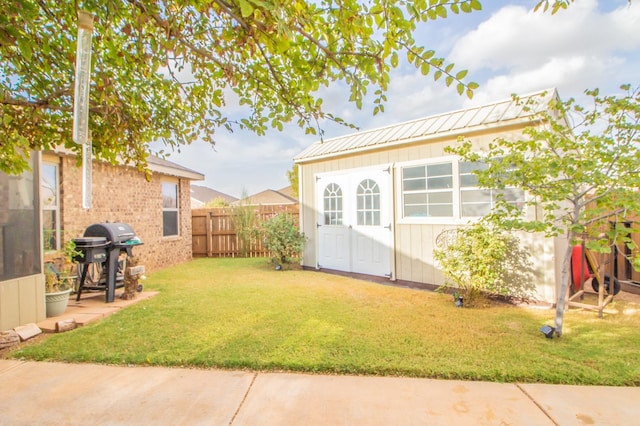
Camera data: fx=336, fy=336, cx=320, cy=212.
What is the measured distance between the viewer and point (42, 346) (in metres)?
3.71

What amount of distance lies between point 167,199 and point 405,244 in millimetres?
7159

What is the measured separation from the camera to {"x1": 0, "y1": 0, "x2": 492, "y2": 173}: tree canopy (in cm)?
194

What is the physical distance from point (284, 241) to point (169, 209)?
3946 mm

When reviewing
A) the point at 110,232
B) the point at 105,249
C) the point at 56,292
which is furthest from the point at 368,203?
the point at 56,292

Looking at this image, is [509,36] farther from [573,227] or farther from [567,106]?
[573,227]

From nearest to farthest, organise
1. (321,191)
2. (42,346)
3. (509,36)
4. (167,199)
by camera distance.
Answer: (42,346) → (509,36) → (321,191) → (167,199)

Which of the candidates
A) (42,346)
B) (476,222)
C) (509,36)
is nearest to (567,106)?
(476,222)

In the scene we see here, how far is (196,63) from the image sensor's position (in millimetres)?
2967

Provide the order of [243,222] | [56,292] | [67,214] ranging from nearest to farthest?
[56,292] → [67,214] → [243,222]

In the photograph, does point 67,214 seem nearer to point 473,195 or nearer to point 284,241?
point 284,241

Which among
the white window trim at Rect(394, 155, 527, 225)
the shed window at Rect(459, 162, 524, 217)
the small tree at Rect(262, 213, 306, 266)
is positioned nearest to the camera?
the shed window at Rect(459, 162, 524, 217)

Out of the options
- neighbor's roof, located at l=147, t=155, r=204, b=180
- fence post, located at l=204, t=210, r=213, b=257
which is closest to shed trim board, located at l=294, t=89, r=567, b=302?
neighbor's roof, located at l=147, t=155, r=204, b=180

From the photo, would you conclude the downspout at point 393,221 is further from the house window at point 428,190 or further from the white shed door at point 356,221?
the house window at point 428,190

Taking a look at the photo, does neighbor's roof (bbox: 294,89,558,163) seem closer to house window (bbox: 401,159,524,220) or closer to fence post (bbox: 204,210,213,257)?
house window (bbox: 401,159,524,220)
